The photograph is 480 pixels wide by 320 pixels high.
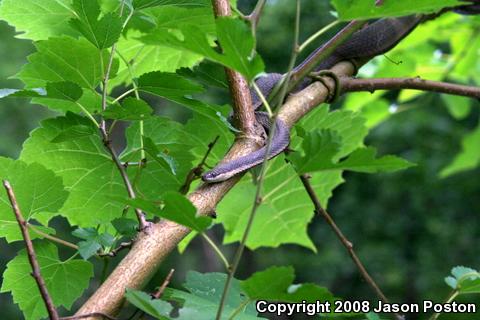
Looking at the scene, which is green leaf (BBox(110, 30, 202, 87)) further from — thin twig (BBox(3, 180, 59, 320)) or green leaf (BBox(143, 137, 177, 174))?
thin twig (BBox(3, 180, 59, 320))

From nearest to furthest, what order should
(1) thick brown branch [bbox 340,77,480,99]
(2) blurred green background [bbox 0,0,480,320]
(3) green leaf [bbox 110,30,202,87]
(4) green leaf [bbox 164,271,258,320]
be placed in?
(4) green leaf [bbox 164,271,258,320] → (1) thick brown branch [bbox 340,77,480,99] → (3) green leaf [bbox 110,30,202,87] → (2) blurred green background [bbox 0,0,480,320]

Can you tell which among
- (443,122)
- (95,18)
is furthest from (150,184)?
(443,122)

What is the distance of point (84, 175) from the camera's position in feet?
3.55

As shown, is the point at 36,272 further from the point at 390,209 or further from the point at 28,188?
the point at 390,209

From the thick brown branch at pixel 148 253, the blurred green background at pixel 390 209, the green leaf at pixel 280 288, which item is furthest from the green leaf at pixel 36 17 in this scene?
the blurred green background at pixel 390 209

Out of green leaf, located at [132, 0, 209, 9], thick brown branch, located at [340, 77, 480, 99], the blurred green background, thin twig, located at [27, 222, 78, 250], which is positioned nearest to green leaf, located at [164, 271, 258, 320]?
thin twig, located at [27, 222, 78, 250]

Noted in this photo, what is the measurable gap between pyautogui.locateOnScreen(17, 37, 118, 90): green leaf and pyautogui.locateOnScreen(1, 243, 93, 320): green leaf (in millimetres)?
232

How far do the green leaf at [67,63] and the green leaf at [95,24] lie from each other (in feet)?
0.09

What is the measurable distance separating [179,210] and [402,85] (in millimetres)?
649

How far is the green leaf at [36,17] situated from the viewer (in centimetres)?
105

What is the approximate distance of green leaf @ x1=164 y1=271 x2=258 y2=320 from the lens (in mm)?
732

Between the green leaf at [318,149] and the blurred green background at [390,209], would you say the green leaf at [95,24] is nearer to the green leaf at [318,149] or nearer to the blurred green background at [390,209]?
the green leaf at [318,149]

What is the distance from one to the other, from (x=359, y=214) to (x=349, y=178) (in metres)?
0.54

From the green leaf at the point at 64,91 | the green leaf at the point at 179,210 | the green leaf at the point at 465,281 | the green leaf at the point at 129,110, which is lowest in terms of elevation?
the green leaf at the point at 465,281
